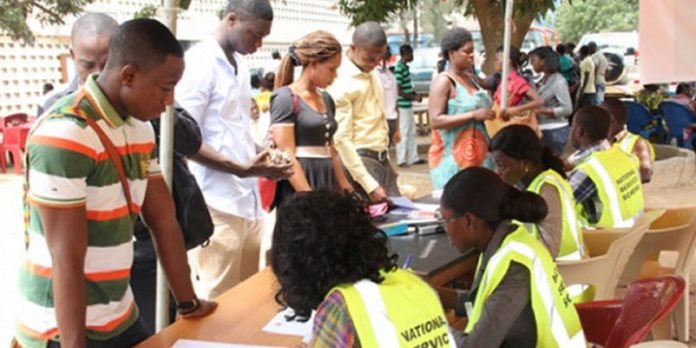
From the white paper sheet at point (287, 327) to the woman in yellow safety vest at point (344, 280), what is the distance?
38 centimetres

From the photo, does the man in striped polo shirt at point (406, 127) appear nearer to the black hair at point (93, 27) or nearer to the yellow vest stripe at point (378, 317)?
the black hair at point (93, 27)

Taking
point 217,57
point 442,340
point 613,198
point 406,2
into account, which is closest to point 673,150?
point 406,2

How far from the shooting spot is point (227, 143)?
293cm

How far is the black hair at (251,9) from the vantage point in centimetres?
288

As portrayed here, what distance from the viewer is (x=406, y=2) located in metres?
8.82

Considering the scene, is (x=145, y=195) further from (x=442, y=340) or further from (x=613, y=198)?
(x=613, y=198)

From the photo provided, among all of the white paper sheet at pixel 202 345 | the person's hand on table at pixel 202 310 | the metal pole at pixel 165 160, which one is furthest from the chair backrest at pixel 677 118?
the white paper sheet at pixel 202 345

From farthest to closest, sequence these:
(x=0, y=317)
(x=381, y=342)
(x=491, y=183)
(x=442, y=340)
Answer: (x=0, y=317) → (x=491, y=183) → (x=442, y=340) → (x=381, y=342)

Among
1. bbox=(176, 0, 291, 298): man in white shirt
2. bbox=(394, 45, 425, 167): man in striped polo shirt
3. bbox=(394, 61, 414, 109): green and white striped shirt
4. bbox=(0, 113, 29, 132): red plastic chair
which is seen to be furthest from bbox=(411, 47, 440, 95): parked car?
bbox=(176, 0, 291, 298): man in white shirt

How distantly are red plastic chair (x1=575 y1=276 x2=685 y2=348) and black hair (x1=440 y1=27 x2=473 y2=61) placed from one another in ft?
7.12

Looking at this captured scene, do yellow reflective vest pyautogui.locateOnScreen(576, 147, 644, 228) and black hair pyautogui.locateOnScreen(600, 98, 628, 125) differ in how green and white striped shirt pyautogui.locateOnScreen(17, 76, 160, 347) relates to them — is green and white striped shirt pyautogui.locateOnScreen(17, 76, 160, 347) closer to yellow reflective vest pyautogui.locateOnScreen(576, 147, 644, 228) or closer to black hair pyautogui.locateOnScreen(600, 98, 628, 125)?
yellow reflective vest pyautogui.locateOnScreen(576, 147, 644, 228)

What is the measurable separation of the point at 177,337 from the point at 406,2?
7352 mm

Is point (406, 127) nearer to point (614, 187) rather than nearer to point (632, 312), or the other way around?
point (614, 187)

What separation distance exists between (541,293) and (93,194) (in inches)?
46.8
